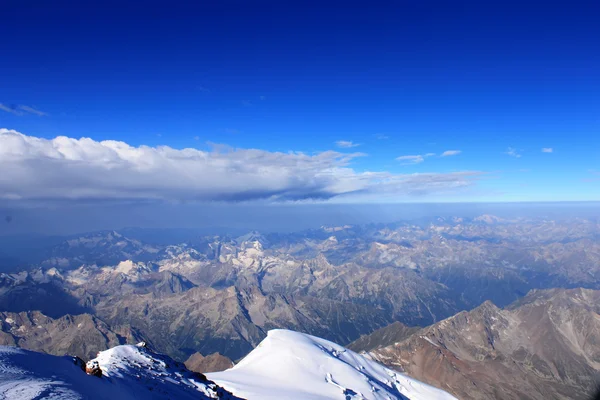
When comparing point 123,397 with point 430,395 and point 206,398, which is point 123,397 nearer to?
point 206,398

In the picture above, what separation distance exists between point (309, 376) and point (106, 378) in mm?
63343

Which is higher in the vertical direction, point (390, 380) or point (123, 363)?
point (123, 363)

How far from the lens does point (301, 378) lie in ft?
261

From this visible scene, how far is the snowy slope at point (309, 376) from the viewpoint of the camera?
68062mm

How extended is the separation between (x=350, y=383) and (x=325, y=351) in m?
21.2

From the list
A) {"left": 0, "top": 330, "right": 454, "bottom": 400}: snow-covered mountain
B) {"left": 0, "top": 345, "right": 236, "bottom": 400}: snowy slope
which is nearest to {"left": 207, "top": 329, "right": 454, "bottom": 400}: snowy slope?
{"left": 0, "top": 330, "right": 454, "bottom": 400}: snow-covered mountain

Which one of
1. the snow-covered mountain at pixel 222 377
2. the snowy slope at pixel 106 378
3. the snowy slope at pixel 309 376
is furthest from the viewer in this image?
the snowy slope at pixel 309 376

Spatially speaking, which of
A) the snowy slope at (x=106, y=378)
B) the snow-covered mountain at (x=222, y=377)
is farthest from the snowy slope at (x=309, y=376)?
the snowy slope at (x=106, y=378)

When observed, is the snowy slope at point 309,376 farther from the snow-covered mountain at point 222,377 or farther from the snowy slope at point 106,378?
the snowy slope at point 106,378

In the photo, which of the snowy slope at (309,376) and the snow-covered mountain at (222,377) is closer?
the snow-covered mountain at (222,377)

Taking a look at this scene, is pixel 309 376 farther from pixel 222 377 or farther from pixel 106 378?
pixel 106 378

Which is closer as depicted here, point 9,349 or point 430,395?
point 9,349

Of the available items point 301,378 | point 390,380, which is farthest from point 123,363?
point 390,380

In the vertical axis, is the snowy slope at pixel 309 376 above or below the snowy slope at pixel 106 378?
below
